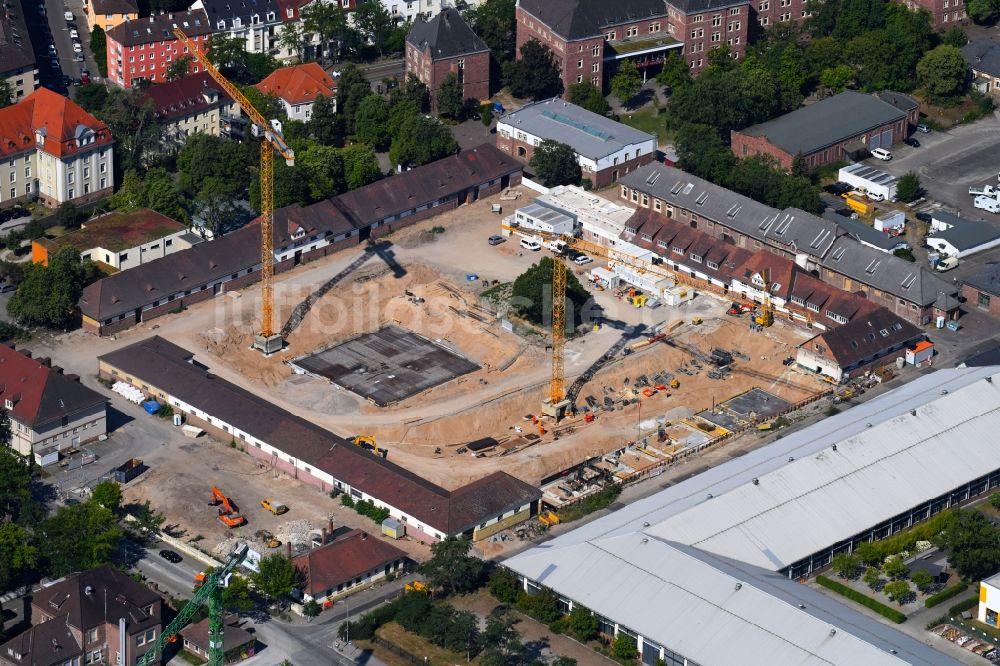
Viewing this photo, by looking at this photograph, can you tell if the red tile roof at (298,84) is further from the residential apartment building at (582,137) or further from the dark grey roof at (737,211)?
the dark grey roof at (737,211)

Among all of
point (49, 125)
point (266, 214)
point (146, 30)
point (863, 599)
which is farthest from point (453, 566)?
point (146, 30)

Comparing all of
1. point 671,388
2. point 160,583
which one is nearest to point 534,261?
point 671,388

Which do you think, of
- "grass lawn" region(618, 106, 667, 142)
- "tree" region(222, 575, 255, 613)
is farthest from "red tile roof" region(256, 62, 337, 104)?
"tree" region(222, 575, 255, 613)

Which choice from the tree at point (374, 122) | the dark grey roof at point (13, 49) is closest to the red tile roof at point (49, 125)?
A: the dark grey roof at point (13, 49)

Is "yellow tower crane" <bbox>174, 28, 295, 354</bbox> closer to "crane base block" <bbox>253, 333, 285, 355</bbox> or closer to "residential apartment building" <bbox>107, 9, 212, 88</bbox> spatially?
"crane base block" <bbox>253, 333, 285, 355</bbox>

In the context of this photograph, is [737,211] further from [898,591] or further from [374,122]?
[898,591]

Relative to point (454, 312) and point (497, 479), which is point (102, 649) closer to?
point (497, 479)
